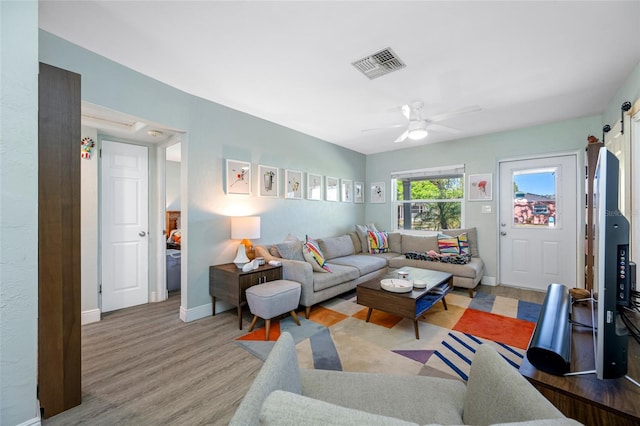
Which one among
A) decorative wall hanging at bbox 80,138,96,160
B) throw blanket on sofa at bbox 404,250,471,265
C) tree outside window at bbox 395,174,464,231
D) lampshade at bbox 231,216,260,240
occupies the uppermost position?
decorative wall hanging at bbox 80,138,96,160

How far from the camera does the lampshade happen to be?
3143 mm

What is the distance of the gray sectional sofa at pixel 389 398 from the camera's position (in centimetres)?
55

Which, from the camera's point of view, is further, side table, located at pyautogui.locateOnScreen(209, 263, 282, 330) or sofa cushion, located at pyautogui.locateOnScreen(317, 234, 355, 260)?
sofa cushion, located at pyautogui.locateOnScreen(317, 234, 355, 260)

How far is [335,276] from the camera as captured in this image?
3.39 m

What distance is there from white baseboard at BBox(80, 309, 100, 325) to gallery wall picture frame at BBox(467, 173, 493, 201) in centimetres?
552

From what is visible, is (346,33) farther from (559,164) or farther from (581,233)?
(581,233)

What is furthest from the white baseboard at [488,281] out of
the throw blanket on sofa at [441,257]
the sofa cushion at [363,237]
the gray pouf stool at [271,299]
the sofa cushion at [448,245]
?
the gray pouf stool at [271,299]

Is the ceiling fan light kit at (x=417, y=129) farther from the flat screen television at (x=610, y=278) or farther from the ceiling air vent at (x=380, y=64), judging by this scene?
the flat screen television at (x=610, y=278)

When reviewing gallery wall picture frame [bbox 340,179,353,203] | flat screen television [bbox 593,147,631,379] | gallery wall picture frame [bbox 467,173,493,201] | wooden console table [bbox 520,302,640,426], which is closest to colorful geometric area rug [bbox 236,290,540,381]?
wooden console table [bbox 520,302,640,426]

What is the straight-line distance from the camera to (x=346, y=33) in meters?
1.96

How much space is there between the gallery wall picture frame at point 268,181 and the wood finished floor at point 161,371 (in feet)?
5.50

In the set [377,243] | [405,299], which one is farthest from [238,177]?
[377,243]

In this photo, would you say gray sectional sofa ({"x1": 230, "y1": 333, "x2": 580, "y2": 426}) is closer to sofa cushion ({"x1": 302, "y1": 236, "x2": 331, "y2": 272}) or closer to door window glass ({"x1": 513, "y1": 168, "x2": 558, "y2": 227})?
sofa cushion ({"x1": 302, "y1": 236, "x2": 331, "y2": 272})

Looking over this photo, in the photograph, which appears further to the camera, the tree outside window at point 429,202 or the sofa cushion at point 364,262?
the tree outside window at point 429,202
